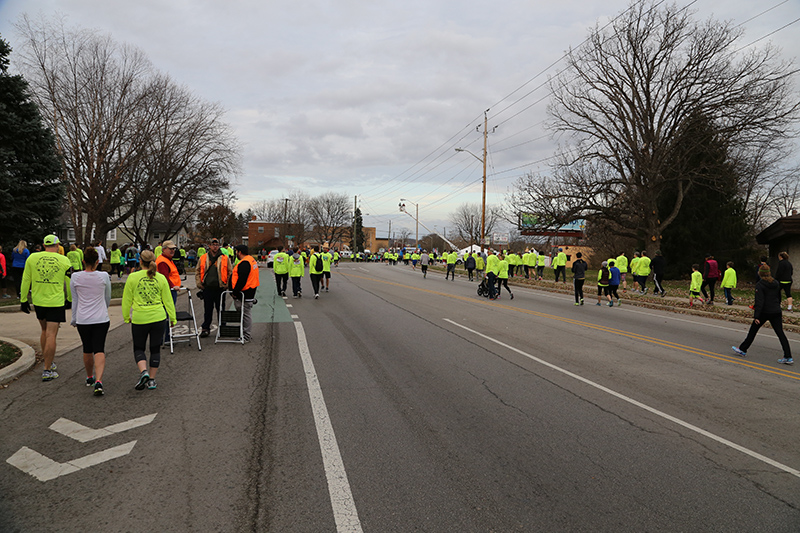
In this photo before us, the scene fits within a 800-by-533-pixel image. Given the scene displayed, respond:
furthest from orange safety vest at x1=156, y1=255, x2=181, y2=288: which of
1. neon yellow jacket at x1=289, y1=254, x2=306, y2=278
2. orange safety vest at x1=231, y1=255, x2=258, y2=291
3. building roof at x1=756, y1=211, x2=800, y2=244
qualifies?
building roof at x1=756, y1=211, x2=800, y2=244

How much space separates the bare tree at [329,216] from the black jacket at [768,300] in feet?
328

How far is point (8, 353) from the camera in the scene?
769 cm

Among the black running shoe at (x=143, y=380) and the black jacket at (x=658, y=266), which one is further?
the black jacket at (x=658, y=266)

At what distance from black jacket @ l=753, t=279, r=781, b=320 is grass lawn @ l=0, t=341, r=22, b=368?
477 inches

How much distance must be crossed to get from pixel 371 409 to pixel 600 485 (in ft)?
8.44

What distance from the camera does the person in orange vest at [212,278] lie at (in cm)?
979

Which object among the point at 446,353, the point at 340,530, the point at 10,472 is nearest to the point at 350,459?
the point at 340,530

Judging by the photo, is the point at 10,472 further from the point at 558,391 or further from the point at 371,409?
the point at 558,391

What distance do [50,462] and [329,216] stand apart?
106m

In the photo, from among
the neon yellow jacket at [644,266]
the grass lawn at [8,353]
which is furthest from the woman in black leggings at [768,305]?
the neon yellow jacket at [644,266]

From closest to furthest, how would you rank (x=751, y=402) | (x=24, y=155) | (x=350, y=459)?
(x=350, y=459) → (x=751, y=402) → (x=24, y=155)

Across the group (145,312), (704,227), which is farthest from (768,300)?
(704,227)

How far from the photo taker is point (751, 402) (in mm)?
6195

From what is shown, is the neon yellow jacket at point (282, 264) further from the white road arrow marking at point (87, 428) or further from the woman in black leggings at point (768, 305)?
the woman in black leggings at point (768, 305)
